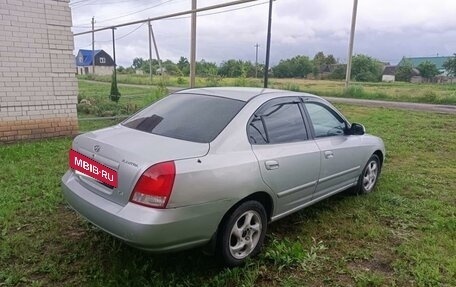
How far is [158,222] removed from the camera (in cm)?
225

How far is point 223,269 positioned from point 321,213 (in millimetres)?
1593

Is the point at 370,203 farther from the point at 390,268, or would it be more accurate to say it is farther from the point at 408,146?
the point at 408,146

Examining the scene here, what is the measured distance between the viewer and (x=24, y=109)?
649 cm

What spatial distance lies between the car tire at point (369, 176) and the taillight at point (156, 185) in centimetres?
283

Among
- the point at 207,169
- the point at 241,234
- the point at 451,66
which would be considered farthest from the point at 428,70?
the point at 207,169

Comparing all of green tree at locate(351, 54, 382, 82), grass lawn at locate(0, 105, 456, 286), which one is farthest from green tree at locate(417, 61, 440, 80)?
grass lawn at locate(0, 105, 456, 286)

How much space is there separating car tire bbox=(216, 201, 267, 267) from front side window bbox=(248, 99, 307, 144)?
558 mm

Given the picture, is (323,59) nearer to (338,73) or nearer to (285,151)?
(338,73)

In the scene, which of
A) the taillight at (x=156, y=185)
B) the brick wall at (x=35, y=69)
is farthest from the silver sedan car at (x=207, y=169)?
the brick wall at (x=35, y=69)

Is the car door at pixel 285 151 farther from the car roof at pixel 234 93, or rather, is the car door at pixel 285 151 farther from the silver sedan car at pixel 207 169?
the car roof at pixel 234 93

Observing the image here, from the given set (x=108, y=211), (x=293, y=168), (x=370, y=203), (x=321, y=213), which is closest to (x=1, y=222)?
(x=108, y=211)

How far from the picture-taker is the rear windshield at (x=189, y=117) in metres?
2.79

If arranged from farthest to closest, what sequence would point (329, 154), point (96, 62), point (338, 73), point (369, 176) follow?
point (96, 62) < point (338, 73) < point (369, 176) < point (329, 154)

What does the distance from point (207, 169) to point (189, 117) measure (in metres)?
0.74
